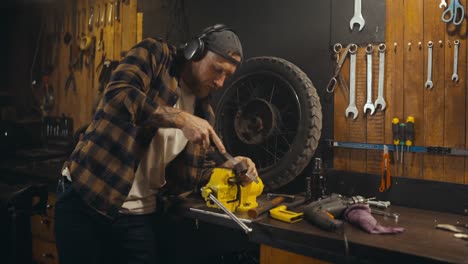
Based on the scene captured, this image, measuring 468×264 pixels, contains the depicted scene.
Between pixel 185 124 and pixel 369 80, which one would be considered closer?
pixel 185 124

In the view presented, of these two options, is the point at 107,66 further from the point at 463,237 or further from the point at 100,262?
the point at 463,237

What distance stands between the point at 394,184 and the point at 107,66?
2535 mm

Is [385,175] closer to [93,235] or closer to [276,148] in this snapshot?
[276,148]

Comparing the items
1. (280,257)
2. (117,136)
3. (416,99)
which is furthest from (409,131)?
(117,136)

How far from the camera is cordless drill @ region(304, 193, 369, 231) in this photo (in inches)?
61.0

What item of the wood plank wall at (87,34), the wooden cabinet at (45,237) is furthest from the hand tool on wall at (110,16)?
the wooden cabinet at (45,237)

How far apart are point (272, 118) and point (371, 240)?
3.44 ft

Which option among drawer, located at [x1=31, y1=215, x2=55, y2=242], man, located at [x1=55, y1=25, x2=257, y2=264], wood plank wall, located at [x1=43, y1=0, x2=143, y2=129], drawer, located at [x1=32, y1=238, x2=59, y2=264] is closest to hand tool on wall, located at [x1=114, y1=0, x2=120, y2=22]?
wood plank wall, located at [x1=43, y1=0, x2=143, y2=129]

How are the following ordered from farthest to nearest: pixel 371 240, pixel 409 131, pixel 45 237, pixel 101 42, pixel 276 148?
pixel 101 42
pixel 45 237
pixel 276 148
pixel 409 131
pixel 371 240

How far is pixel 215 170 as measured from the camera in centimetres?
202

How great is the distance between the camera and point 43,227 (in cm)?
311

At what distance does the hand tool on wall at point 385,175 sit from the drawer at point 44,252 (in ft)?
7.33

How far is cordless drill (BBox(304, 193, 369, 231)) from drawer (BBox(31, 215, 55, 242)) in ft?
6.85

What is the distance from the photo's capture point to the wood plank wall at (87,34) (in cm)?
355
